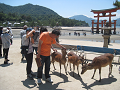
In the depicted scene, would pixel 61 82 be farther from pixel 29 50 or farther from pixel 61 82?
pixel 29 50

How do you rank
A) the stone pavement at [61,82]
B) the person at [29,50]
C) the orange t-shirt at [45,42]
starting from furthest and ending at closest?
the person at [29,50]
the stone pavement at [61,82]
the orange t-shirt at [45,42]

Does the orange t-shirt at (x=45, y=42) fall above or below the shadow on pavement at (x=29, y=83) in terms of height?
above

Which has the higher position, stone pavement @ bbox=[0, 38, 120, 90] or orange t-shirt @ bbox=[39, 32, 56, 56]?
orange t-shirt @ bbox=[39, 32, 56, 56]

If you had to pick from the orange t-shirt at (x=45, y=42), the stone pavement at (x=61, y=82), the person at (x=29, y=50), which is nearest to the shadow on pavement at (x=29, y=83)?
the stone pavement at (x=61, y=82)

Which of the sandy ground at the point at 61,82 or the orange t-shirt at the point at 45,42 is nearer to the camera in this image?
the orange t-shirt at the point at 45,42

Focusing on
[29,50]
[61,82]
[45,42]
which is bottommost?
[61,82]

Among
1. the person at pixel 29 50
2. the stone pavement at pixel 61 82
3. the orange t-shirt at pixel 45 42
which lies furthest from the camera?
the person at pixel 29 50

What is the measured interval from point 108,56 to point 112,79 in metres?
1.00

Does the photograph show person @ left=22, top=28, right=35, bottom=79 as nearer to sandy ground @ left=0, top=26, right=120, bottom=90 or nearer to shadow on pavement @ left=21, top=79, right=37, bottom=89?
shadow on pavement @ left=21, top=79, right=37, bottom=89

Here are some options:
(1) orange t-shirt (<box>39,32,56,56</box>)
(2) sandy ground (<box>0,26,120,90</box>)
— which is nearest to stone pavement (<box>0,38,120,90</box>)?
(2) sandy ground (<box>0,26,120,90</box>)

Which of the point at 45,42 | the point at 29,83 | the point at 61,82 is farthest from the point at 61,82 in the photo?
the point at 45,42

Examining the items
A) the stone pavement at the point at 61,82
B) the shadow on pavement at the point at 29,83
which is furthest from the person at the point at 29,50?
the stone pavement at the point at 61,82

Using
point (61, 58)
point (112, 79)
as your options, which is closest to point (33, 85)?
point (61, 58)

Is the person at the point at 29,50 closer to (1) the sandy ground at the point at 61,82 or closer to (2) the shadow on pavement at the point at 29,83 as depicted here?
(2) the shadow on pavement at the point at 29,83
